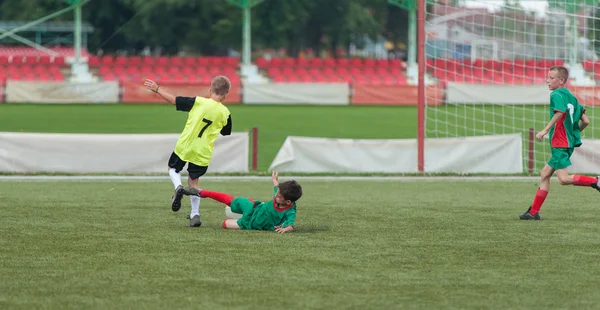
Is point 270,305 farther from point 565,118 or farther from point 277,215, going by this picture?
point 565,118

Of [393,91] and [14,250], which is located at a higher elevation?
[393,91]

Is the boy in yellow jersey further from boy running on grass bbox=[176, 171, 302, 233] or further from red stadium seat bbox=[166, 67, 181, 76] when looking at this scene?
red stadium seat bbox=[166, 67, 181, 76]

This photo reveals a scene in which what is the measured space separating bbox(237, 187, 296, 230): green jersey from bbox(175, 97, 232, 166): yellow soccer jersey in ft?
2.28

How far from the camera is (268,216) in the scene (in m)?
11.1

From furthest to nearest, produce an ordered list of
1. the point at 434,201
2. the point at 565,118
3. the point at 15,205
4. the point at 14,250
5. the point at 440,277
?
the point at 434,201, the point at 15,205, the point at 565,118, the point at 14,250, the point at 440,277

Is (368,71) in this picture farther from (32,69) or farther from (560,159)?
(560,159)

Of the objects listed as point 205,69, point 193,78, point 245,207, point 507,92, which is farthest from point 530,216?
point 205,69

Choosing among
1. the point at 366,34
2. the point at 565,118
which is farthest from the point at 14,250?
the point at 366,34

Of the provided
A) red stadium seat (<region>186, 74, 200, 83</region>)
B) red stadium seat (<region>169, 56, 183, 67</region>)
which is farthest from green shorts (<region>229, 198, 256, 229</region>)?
red stadium seat (<region>169, 56, 183, 67</region>)

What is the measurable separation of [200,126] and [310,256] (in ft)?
8.16

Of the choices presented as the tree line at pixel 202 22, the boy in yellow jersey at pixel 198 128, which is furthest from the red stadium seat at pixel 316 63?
the boy in yellow jersey at pixel 198 128

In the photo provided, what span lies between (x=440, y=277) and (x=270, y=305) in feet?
5.54

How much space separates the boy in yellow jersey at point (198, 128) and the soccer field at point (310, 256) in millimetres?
480

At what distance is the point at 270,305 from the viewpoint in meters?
7.46
